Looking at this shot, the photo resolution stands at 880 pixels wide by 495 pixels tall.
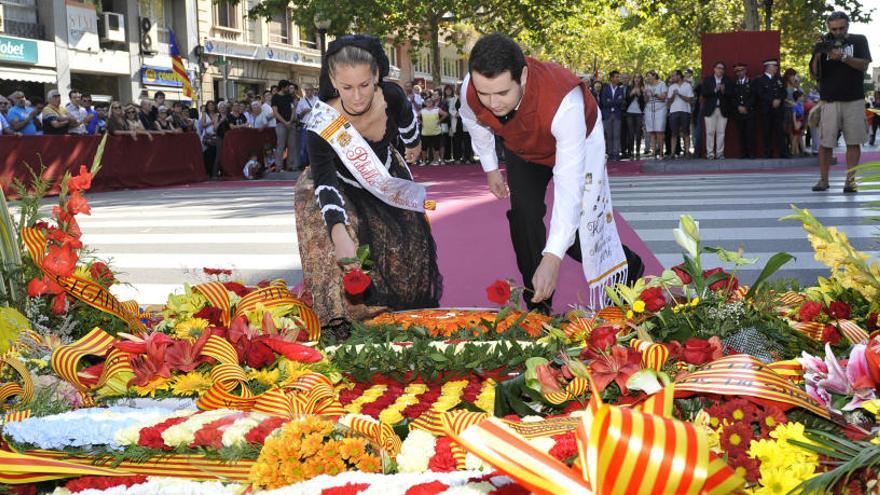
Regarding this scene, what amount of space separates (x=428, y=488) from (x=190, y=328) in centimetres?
163

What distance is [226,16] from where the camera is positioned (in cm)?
3794

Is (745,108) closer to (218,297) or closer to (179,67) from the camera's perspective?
(218,297)

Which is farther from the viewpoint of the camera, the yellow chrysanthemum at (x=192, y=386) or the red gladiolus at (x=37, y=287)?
the red gladiolus at (x=37, y=287)

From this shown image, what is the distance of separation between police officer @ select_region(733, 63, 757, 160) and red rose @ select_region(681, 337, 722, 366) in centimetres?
1545

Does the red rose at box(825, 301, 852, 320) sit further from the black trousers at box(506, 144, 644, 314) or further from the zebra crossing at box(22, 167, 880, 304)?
the zebra crossing at box(22, 167, 880, 304)

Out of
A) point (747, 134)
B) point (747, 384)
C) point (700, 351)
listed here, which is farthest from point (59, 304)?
point (747, 134)

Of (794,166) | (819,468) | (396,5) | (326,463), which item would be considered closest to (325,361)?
(326,463)

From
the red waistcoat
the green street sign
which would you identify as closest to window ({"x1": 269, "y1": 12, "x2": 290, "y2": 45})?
the green street sign

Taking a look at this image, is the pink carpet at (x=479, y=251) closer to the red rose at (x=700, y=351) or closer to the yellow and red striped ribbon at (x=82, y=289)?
the red rose at (x=700, y=351)

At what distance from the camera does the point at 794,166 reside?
→ 54.3ft

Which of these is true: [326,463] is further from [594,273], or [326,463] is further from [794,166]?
[794,166]

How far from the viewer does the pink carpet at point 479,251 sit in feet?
20.2

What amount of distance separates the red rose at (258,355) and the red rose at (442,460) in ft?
3.28

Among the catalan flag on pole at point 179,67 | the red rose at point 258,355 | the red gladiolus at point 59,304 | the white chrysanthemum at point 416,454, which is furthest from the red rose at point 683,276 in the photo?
the catalan flag on pole at point 179,67
